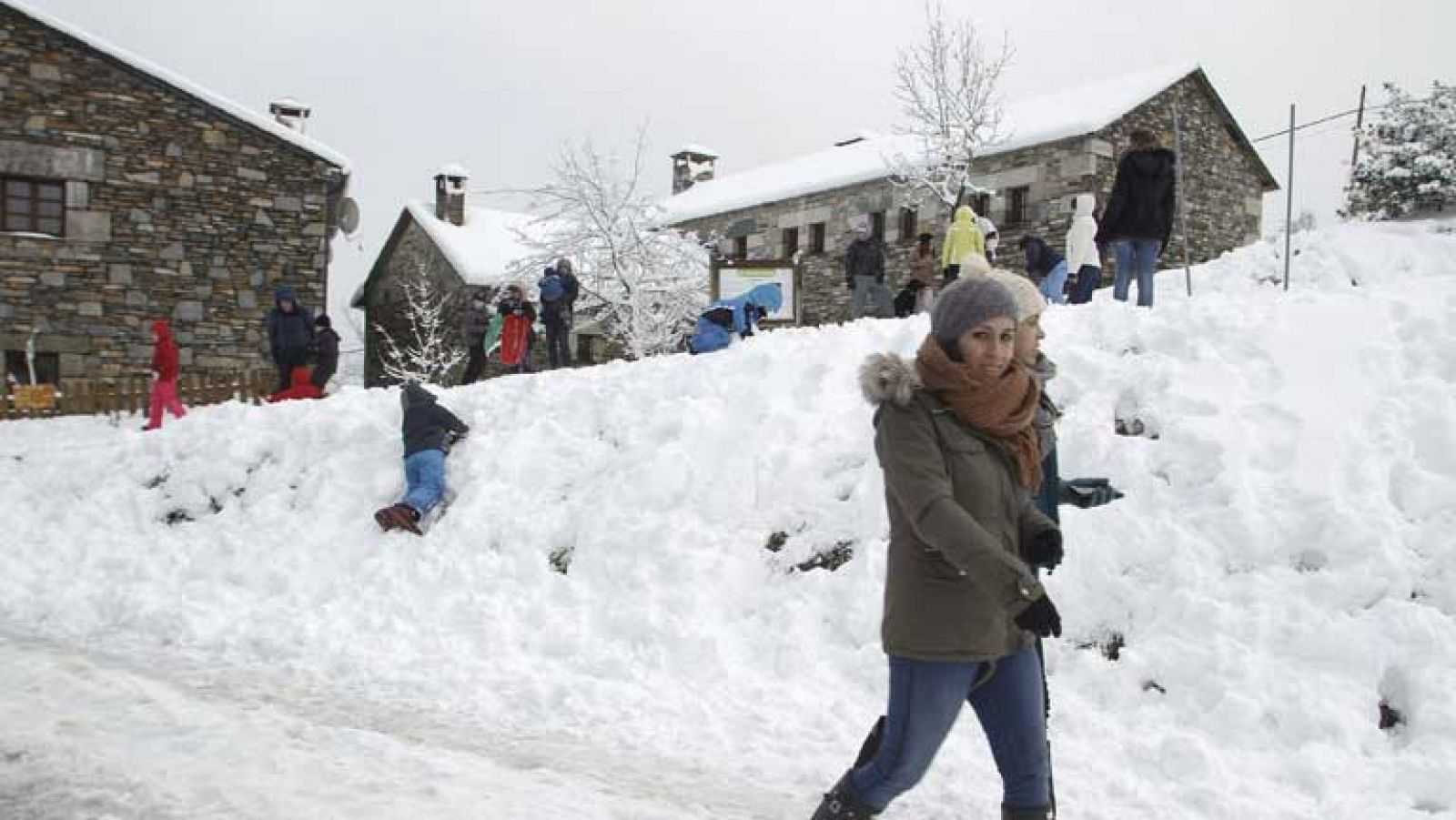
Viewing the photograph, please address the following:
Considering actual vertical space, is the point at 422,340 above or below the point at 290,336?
above

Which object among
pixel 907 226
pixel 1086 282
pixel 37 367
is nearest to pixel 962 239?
pixel 1086 282

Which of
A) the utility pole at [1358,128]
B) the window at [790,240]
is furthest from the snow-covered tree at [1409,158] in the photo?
the window at [790,240]

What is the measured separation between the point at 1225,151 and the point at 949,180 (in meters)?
7.59

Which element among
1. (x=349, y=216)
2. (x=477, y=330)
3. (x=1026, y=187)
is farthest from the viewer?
(x=1026, y=187)

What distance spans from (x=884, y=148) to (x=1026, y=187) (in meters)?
6.79

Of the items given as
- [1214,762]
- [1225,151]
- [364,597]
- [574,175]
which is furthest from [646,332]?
[1214,762]

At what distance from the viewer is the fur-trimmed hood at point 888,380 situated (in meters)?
2.73

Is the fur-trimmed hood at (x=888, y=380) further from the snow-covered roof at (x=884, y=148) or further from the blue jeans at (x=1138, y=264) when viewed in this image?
the snow-covered roof at (x=884, y=148)

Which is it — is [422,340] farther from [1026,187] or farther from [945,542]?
[945,542]

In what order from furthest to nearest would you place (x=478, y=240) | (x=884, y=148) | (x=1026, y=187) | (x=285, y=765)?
(x=478, y=240), (x=884, y=148), (x=1026, y=187), (x=285, y=765)

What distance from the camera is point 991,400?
2.82 metres

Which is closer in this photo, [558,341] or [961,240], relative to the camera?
[961,240]

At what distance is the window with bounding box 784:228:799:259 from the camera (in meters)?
30.8

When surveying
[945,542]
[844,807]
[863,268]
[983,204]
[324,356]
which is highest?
[983,204]
